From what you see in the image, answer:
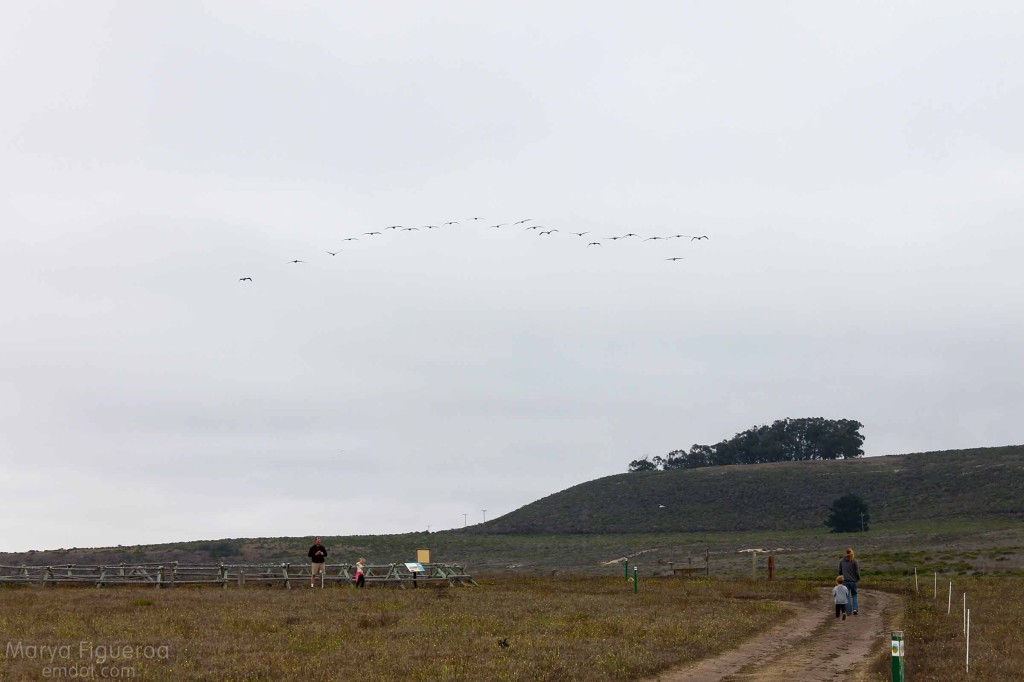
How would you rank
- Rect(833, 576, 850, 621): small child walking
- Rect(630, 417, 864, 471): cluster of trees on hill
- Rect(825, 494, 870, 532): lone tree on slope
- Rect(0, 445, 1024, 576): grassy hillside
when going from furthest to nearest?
Rect(630, 417, 864, 471): cluster of trees on hill
Rect(825, 494, 870, 532): lone tree on slope
Rect(0, 445, 1024, 576): grassy hillside
Rect(833, 576, 850, 621): small child walking

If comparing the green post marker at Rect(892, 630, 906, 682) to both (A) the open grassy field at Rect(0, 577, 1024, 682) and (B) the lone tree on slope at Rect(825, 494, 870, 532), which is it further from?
(B) the lone tree on slope at Rect(825, 494, 870, 532)

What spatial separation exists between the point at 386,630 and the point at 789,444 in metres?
170

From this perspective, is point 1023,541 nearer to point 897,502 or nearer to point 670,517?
point 897,502

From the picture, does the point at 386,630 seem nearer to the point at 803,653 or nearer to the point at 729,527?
the point at 803,653

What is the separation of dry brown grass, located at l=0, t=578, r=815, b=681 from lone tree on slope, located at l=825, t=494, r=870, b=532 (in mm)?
76142

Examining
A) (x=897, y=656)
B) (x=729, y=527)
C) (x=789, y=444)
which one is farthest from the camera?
(x=789, y=444)

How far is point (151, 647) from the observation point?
2394 cm

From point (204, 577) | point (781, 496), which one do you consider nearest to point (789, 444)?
point (781, 496)

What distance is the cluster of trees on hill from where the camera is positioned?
184375mm

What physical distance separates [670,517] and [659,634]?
112 meters

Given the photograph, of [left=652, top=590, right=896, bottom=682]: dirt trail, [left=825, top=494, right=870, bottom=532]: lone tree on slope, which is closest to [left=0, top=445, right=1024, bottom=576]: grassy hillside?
[left=825, top=494, right=870, bottom=532]: lone tree on slope

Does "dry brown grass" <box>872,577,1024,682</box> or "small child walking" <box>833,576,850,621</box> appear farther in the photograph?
"small child walking" <box>833,576,850,621</box>

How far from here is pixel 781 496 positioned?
142 meters

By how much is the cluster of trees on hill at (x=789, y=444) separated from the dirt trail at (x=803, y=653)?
155018 millimetres
